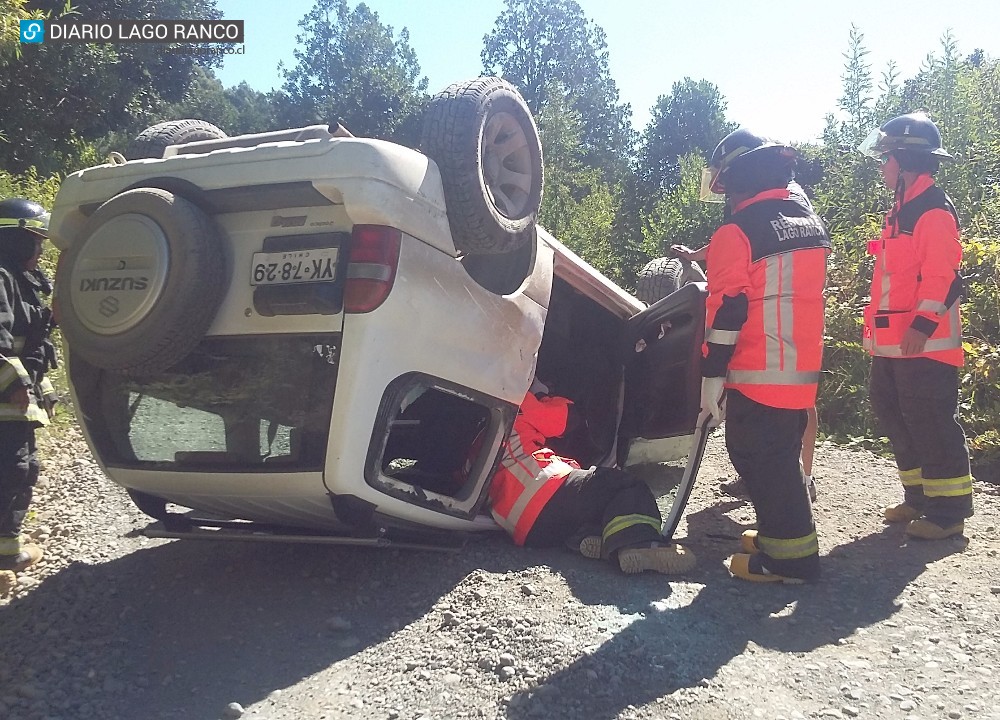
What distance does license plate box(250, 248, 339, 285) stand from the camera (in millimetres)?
2859

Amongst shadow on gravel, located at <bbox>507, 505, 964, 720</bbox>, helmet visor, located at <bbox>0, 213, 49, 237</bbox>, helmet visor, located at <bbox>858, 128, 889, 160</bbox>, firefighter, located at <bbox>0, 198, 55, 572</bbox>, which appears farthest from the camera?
helmet visor, located at <bbox>858, 128, 889, 160</bbox>

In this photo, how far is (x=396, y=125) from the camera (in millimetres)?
34000

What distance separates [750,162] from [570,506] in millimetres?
1697

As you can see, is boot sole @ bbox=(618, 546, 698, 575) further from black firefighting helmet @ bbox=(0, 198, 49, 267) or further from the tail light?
black firefighting helmet @ bbox=(0, 198, 49, 267)

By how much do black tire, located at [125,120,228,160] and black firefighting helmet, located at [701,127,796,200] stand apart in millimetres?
2330

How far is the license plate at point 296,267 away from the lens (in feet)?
9.38

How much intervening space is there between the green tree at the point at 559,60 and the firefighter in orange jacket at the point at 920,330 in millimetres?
31771

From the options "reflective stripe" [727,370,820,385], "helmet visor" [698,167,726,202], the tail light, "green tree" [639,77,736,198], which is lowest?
"reflective stripe" [727,370,820,385]

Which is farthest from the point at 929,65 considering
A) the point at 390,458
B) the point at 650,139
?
the point at 650,139

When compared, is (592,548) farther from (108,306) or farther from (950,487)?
(108,306)

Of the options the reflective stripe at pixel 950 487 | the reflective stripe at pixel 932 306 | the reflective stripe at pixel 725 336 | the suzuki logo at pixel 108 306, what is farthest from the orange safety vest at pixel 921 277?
the suzuki logo at pixel 108 306

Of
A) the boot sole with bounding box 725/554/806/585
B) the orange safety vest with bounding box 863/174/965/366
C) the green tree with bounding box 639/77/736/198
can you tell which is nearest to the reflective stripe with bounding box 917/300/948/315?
the orange safety vest with bounding box 863/174/965/366

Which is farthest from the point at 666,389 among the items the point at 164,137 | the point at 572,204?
the point at 572,204

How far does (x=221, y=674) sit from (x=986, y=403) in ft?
18.7
